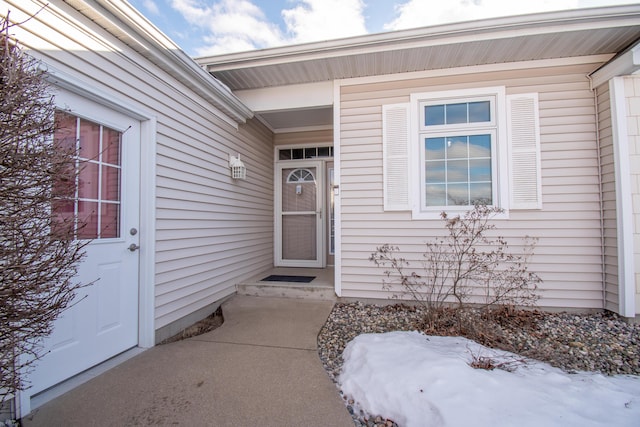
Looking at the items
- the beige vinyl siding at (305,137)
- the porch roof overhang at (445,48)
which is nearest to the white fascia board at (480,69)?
the porch roof overhang at (445,48)

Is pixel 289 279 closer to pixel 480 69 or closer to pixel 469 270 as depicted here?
pixel 469 270

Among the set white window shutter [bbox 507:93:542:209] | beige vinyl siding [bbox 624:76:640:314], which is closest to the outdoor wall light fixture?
white window shutter [bbox 507:93:542:209]

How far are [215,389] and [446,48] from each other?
152 inches

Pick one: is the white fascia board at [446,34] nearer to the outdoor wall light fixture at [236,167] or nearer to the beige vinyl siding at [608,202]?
the beige vinyl siding at [608,202]

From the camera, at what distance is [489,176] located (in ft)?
11.4

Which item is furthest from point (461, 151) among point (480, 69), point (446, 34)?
point (446, 34)

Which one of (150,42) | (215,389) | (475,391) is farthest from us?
(150,42)

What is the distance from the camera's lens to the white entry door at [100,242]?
6.31 ft

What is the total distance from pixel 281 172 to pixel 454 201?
3106 millimetres

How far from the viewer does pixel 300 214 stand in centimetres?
539

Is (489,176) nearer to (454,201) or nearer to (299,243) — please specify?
(454,201)

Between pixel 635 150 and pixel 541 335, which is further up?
pixel 635 150

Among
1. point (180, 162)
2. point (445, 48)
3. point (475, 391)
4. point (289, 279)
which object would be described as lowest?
point (475, 391)

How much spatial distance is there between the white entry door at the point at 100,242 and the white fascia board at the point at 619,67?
15.6 ft
